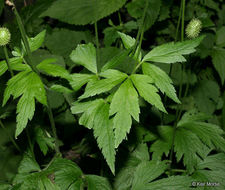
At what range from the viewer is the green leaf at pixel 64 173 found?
130 cm

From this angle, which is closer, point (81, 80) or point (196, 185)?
point (81, 80)

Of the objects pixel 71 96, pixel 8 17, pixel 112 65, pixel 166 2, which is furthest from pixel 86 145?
pixel 166 2

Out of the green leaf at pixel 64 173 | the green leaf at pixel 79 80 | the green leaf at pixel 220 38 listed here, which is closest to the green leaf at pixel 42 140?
the green leaf at pixel 64 173

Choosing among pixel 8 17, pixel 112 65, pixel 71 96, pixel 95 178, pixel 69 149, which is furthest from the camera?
pixel 69 149

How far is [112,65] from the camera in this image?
47.5 inches

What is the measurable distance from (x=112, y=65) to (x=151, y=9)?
1.02 meters

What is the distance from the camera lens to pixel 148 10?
6.62 ft

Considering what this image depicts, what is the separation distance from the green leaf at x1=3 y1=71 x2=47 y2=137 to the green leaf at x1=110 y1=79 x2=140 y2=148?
30 centimetres

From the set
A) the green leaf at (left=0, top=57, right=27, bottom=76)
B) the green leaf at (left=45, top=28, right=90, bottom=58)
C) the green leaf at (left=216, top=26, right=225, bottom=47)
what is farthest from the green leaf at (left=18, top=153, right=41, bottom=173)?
the green leaf at (left=216, top=26, right=225, bottom=47)

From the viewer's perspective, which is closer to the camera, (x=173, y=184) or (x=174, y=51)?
(x=174, y=51)

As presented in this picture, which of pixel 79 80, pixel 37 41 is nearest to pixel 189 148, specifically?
pixel 79 80

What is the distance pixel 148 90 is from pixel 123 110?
14cm

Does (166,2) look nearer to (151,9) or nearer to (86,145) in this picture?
(151,9)

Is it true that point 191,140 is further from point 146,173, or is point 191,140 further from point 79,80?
point 79,80
